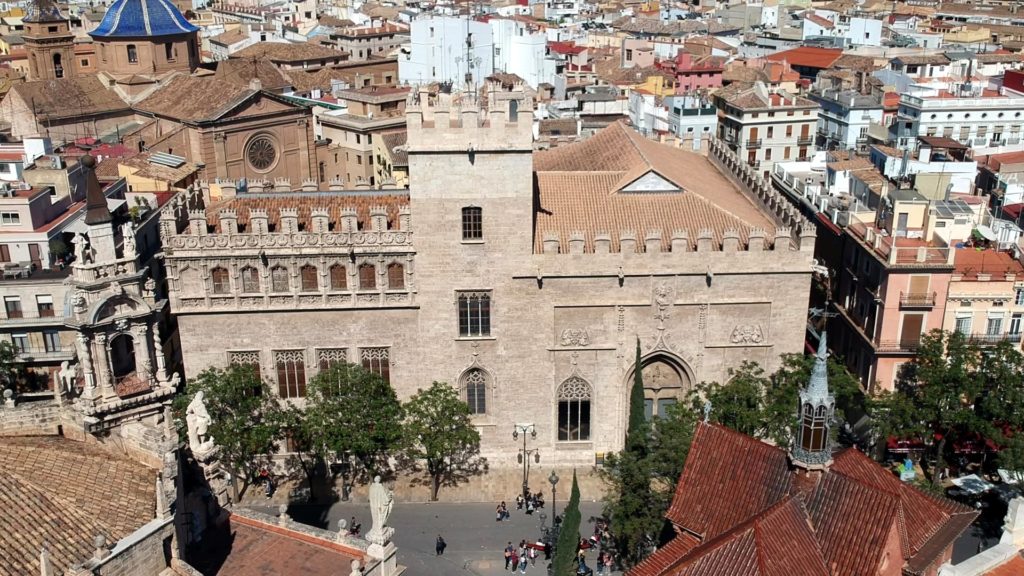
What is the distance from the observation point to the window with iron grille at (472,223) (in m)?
47.1

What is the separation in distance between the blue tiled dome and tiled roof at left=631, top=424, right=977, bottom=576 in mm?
85693

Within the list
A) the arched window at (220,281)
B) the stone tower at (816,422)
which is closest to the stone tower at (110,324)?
the arched window at (220,281)

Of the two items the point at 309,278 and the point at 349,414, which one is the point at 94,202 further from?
the point at 349,414

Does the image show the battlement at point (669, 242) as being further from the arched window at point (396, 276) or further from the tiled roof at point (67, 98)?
the tiled roof at point (67, 98)

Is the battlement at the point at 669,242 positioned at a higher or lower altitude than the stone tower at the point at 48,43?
lower

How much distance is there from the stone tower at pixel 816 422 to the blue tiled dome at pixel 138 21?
88540mm

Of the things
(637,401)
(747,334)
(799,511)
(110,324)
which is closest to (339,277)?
(110,324)

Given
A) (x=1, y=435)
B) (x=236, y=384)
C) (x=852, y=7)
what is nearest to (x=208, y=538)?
(x=1, y=435)

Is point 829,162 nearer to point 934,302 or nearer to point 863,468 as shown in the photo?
point 934,302

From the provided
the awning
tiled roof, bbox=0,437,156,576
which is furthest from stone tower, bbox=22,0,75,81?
the awning

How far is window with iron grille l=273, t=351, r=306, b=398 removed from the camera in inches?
1927

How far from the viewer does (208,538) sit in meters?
32.1

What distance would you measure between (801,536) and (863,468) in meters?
4.84

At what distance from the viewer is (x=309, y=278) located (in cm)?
4756
